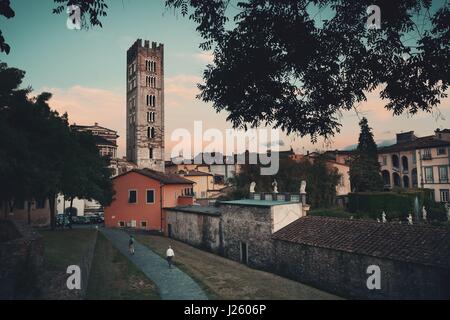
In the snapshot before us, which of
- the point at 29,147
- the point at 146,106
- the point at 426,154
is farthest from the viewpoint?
the point at 146,106

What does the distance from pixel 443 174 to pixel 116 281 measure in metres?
54.4

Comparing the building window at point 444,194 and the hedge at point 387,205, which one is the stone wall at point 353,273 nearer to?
the hedge at point 387,205

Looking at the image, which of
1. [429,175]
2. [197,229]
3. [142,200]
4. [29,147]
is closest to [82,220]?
[142,200]

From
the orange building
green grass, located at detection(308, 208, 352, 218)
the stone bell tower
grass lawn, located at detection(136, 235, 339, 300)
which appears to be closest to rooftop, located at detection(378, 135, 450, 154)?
green grass, located at detection(308, 208, 352, 218)

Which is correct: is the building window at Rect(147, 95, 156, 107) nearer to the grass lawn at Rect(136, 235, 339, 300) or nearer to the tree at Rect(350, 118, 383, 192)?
the tree at Rect(350, 118, 383, 192)

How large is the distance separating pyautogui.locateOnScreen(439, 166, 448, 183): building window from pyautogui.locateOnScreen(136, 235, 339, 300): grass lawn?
4398 centimetres

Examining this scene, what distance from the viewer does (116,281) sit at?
15.5 metres

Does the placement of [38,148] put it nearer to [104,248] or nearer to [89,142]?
[104,248]

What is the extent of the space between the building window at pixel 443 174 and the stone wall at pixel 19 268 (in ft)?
190

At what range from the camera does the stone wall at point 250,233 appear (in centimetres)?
2236

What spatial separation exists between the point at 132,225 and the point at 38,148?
20.4 metres

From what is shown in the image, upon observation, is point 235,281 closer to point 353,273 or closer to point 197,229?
point 353,273

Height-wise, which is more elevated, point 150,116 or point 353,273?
point 150,116

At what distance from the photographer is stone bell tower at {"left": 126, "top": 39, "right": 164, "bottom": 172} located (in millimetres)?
69688
